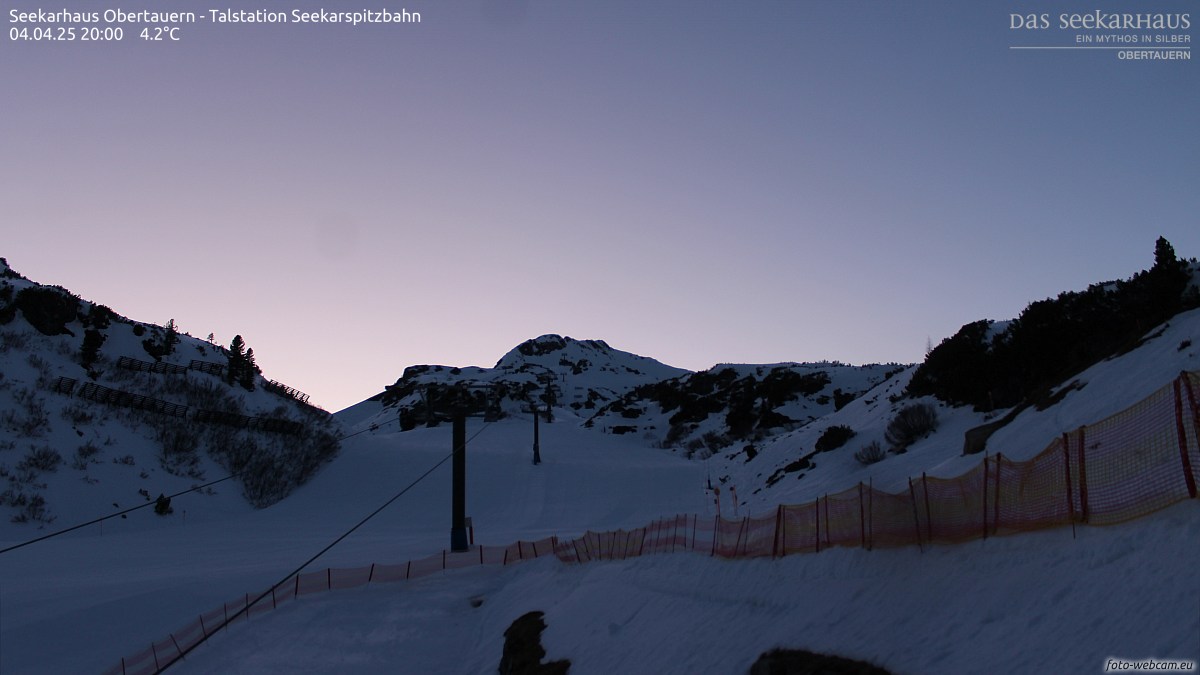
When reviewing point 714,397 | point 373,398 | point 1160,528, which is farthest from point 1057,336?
point 373,398

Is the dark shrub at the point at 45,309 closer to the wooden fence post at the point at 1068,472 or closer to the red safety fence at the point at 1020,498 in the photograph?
the red safety fence at the point at 1020,498

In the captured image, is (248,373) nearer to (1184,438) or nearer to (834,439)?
(834,439)

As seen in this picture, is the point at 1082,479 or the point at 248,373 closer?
the point at 1082,479

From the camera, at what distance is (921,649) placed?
912 centimetres

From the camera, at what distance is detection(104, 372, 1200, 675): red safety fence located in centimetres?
909

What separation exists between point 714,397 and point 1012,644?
2942 inches

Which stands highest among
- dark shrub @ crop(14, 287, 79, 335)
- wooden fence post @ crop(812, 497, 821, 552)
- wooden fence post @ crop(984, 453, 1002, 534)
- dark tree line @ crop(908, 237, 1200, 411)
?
dark shrub @ crop(14, 287, 79, 335)

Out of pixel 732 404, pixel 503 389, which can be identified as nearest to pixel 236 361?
pixel 732 404

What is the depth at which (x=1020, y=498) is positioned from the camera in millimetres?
10633

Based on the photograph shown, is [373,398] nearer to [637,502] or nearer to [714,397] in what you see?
[714,397]

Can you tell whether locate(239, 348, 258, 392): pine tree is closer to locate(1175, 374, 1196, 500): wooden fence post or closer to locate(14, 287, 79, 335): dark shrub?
locate(14, 287, 79, 335): dark shrub

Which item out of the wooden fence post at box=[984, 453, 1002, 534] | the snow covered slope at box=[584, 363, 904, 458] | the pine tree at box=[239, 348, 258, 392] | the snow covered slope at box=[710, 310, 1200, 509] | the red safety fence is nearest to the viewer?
the red safety fence

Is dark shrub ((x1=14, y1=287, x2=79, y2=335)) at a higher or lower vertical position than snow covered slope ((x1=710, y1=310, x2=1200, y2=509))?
higher

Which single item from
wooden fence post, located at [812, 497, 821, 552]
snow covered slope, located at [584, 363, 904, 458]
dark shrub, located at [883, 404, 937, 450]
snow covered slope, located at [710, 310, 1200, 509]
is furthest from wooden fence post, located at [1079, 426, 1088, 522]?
snow covered slope, located at [584, 363, 904, 458]
